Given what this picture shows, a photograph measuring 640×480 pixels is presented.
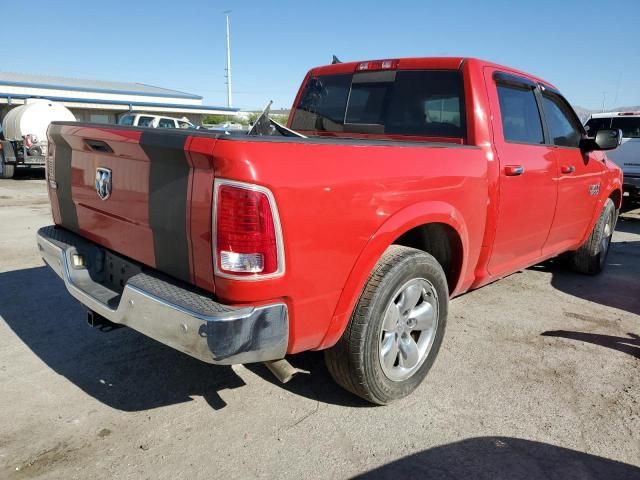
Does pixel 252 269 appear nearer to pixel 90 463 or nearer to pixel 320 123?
pixel 90 463

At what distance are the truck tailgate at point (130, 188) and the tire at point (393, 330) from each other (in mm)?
898

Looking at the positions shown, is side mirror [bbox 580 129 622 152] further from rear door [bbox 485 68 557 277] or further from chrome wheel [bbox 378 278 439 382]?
chrome wheel [bbox 378 278 439 382]

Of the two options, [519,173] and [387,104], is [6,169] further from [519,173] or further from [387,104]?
[519,173]

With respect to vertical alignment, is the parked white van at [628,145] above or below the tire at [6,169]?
above

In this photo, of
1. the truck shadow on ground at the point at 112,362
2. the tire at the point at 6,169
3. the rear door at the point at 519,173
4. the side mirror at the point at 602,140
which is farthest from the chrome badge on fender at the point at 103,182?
the tire at the point at 6,169

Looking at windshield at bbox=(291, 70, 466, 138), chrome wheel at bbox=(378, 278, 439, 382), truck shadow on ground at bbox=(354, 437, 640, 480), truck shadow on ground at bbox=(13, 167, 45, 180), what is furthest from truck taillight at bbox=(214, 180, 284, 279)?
truck shadow on ground at bbox=(13, 167, 45, 180)

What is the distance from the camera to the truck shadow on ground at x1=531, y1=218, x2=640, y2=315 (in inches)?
191

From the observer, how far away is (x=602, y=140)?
456cm

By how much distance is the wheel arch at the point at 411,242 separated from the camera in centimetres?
238

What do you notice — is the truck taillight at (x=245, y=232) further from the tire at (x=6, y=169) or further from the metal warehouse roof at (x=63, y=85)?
the metal warehouse roof at (x=63, y=85)

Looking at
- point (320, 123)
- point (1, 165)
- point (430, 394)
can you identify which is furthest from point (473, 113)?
point (1, 165)

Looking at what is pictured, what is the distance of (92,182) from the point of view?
2734mm

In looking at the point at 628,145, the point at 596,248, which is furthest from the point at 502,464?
the point at 628,145

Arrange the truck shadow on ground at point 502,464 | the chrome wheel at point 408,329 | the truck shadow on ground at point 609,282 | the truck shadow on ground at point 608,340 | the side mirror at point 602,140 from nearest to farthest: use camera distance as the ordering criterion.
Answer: the truck shadow on ground at point 502,464, the chrome wheel at point 408,329, the truck shadow on ground at point 608,340, the side mirror at point 602,140, the truck shadow on ground at point 609,282
